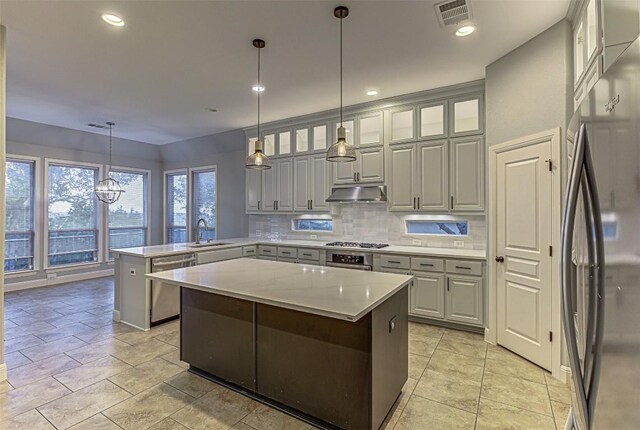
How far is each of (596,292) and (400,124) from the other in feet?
12.6

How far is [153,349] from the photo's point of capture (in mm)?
3295

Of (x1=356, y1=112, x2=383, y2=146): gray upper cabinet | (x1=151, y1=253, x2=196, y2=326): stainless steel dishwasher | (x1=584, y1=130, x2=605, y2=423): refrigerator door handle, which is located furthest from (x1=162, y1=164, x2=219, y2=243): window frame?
(x1=584, y1=130, x2=605, y2=423): refrigerator door handle

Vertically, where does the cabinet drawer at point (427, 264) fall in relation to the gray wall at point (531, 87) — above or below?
below

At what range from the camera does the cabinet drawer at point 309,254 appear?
15.3 feet

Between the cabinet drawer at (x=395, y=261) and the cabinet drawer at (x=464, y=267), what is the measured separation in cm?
49

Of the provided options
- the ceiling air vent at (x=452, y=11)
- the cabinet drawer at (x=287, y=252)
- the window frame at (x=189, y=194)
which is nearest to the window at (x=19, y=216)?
the window frame at (x=189, y=194)

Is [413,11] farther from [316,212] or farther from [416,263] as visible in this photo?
[316,212]

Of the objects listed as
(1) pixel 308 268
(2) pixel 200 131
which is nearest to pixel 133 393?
(1) pixel 308 268

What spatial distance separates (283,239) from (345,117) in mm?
2409

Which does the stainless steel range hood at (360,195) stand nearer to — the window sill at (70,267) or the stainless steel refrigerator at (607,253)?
the stainless steel refrigerator at (607,253)

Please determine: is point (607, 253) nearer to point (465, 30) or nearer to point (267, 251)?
point (465, 30)

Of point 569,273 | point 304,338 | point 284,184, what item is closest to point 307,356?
point 304,338

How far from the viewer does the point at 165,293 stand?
404 cm

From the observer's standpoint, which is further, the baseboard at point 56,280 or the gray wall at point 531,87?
the baseboard at point 56,280
